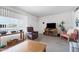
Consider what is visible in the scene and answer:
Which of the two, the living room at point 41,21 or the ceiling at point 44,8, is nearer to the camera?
the ceiling at point 44,8

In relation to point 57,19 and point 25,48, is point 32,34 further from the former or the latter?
point 57,19

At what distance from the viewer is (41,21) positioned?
2287 millimetres

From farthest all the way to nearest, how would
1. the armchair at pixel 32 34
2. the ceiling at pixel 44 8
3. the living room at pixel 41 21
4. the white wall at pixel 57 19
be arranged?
1. the white wall at pixel 57 19
2. the armchair at pixel 32 34
3. the living room at pixel 41 21
4. the ceiling at pixel 44 8

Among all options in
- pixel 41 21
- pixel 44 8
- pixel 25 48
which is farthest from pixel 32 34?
pixel 44 8

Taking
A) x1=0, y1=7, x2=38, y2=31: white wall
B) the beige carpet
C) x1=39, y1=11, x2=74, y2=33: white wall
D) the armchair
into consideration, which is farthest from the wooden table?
x1=39, y1=11, x2=74, y2=33: white wall

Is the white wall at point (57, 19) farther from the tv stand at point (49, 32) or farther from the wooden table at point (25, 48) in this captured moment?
the wooden table at point (25, 48)

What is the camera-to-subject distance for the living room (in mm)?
1724

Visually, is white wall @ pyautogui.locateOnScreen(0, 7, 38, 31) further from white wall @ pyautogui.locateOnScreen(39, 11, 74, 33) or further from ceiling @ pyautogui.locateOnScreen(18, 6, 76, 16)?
white wall @ pyautogui.locateOnScreen(39, 11, 74, 33)

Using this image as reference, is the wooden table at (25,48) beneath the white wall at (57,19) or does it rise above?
beneath

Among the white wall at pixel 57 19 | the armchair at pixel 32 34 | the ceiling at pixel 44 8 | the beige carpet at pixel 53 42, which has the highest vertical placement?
the ceiling at pixel 44 8

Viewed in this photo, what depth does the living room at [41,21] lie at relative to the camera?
172cm

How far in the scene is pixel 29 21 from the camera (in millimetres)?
2041

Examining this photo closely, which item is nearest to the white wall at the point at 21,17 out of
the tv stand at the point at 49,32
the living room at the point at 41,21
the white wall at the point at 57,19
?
the living room at the point at 41,21
